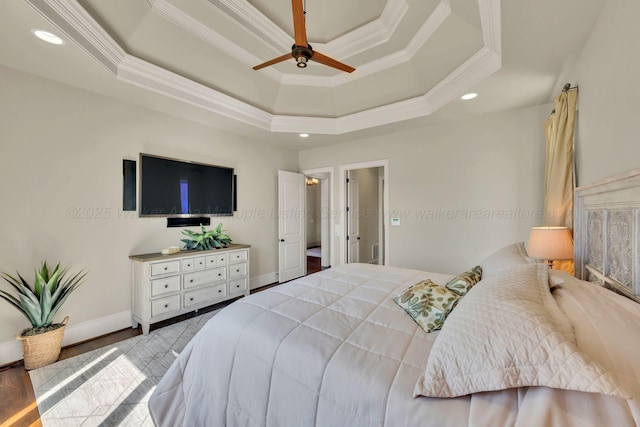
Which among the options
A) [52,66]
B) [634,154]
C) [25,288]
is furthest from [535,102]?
[25,288]

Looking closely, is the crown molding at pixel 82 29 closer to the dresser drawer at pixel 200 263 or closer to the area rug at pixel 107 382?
the dresser drawer at pixel 200 263

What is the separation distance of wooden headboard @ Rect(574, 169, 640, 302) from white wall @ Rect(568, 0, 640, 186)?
122 mm

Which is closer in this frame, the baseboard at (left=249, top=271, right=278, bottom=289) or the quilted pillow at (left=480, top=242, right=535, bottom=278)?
the quilted pillow at (left=480, top=242, right=535, bottom=278)

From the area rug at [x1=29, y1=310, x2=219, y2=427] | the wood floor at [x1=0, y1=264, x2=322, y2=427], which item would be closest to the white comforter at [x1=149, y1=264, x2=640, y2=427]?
the area rug at [x1=29, y1=310, x2=219, y2=427]

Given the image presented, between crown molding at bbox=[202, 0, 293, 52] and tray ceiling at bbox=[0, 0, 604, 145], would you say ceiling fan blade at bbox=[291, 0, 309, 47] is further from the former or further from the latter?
crown molding at bbox=[202, 0, 293, 52]

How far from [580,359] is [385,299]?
3.40 ft

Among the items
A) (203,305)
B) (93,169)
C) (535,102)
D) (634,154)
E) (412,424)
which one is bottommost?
(203,305)

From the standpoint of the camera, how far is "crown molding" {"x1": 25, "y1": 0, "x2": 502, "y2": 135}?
175cm

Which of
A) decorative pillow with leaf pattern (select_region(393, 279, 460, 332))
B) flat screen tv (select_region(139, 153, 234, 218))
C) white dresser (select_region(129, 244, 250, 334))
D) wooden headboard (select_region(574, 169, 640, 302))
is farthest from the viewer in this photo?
flat screen tv (select_region(139, 153, 234, 218))

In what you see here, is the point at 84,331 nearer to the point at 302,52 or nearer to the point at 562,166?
the point at 302,52

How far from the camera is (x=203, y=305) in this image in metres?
3.12

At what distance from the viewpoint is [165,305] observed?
2.77m

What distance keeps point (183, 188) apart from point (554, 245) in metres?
3.93

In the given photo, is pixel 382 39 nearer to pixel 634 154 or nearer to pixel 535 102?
pixel 535 102
